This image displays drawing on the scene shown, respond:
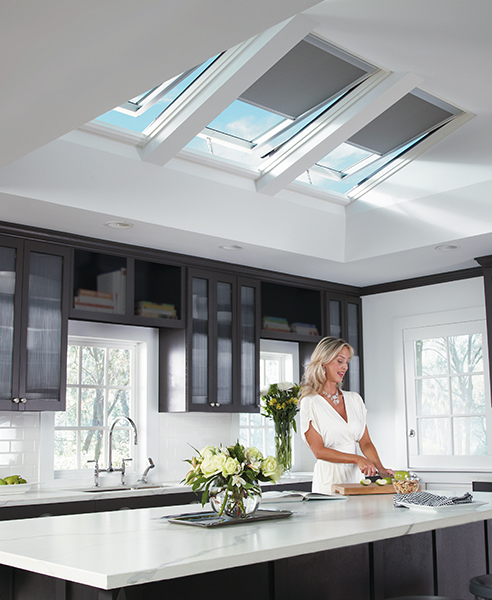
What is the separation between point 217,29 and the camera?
2328 millimetres

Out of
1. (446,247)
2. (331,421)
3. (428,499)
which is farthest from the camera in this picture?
(446,247)

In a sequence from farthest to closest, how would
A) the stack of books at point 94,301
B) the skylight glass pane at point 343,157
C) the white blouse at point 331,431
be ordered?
the skylight glass pane at point 343,157 → the stack of books at point 94,301 → the white blouse at point 331,431

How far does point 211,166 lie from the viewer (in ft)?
15.0

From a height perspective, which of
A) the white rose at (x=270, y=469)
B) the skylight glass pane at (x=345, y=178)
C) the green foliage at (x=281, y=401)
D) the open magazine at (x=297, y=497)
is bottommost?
the open magazine at (x=297, y=497)

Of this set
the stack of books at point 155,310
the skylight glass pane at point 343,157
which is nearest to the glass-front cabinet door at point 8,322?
the stack of books at point 155,310

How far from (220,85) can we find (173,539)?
2.48 metres

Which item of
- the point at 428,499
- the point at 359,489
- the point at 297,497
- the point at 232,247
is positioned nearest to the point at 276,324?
the point at 232,247

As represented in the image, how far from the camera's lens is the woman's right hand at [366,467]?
330 cm

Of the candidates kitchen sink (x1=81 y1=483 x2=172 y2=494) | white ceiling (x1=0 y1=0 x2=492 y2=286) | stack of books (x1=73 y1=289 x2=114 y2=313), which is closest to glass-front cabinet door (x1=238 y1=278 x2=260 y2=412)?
white ceiling (x1=0 y1=0 x2=492 y2=286)

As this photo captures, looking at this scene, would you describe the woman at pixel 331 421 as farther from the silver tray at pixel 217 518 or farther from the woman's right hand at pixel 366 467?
the silver tray at pixel 217 518

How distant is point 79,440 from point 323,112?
275cm

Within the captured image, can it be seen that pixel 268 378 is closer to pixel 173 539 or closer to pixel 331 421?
pixel 331 421

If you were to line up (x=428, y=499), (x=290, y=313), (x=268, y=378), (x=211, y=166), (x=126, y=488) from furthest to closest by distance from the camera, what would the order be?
(x=268, y=378)
(x=290, y=313)
(x=126, y=488)
(x=211, y=166)
(x=428, y=499)

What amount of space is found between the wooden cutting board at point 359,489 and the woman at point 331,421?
0.20 meters
